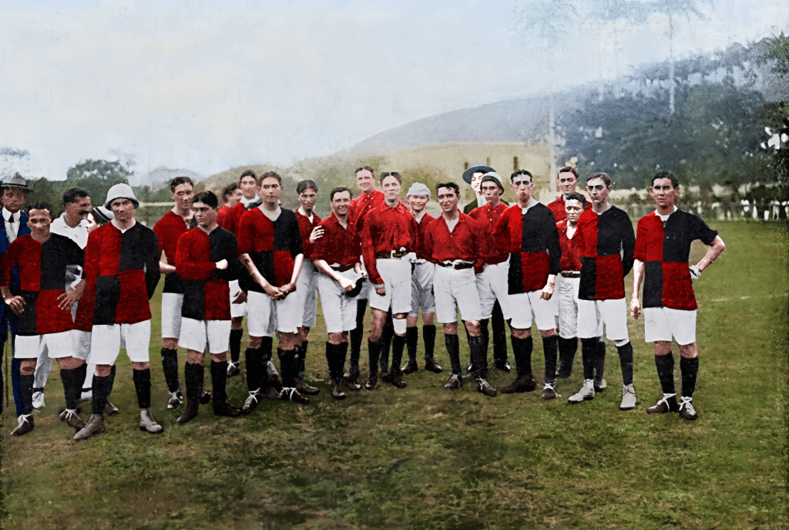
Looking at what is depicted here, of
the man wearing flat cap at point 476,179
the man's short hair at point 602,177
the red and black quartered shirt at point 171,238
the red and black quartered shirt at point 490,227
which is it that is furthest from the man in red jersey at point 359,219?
the man's short hair at point 602,177

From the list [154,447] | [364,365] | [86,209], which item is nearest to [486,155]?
[364,365]

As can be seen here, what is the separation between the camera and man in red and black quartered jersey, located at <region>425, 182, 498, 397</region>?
585cm

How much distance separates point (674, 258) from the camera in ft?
16.3

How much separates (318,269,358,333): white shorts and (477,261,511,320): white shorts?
4.41 ft

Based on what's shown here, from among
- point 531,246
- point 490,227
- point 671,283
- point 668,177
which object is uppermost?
point 668,177

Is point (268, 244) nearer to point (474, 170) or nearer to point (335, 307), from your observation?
point (335, 307)

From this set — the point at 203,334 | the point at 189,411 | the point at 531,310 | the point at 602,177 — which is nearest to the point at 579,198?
the point at 602,177

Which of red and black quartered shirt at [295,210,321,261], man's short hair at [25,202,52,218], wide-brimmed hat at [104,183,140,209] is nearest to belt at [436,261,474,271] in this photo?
red and black quartered shirt at [295,210,321,261]

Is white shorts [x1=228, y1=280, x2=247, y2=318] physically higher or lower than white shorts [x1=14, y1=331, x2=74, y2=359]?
higher

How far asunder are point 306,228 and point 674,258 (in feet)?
10.9

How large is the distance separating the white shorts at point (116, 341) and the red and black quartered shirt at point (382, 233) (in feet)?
6.83

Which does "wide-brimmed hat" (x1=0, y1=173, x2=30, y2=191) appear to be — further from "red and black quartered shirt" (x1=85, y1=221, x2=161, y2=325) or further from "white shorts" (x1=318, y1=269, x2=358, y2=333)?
"white shorts" (x1=318, y1=269, x2=358, y2=333)

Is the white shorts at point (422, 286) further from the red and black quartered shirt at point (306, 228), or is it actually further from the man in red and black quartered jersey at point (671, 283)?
the man in red and black quartered jersey at point (671, 283)

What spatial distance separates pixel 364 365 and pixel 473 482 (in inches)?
127
